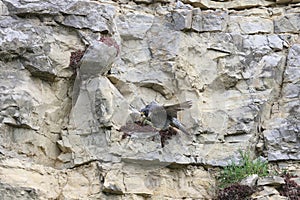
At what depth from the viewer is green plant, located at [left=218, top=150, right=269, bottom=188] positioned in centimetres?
1034

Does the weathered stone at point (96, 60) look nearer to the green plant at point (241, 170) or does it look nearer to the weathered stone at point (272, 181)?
the green plant at point (241, 170)

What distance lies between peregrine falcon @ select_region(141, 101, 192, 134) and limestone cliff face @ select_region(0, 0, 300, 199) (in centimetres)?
28

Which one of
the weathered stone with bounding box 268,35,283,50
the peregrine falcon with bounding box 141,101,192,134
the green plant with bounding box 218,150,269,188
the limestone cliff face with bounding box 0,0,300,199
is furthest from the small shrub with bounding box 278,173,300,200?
the weathered stone with bounding box 268,35,283,50

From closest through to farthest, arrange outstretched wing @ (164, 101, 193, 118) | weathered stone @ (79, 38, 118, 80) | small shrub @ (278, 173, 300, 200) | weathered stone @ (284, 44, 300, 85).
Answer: small shrub @ (278, 173, 300, 200), weathered stone @ (79, 38, 118, 80), outstretched wing @ (164, 101, 193, 118), weathered stone @ (284, 44, 300, 85)

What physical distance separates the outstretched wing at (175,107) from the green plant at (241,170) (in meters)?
1.36

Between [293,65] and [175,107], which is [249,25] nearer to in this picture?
[293,65]

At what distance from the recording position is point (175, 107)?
1103cm

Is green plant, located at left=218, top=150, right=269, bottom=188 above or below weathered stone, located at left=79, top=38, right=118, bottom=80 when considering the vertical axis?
below

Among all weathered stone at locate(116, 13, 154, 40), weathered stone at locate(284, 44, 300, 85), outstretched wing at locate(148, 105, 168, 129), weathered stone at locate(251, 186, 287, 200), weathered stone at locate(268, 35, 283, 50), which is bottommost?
weathered stone at locate(251, 186, 287, 200)

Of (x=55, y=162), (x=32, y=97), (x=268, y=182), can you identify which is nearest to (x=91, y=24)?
(x=32, y=97)

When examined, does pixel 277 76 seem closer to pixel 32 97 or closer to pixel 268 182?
pixel 268 182

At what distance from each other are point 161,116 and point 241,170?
5.58 feet

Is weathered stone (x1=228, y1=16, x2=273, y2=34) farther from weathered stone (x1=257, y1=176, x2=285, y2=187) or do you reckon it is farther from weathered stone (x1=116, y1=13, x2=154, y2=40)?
weathered stone (x1=257, y1=176, x2=285, y2=187)

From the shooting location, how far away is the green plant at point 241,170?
407 inches
